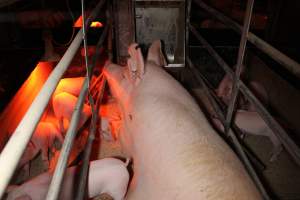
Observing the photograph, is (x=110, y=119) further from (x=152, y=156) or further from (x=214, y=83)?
(x=214, y=83)

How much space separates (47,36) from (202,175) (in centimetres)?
269

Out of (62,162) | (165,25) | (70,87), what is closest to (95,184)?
(62,162)

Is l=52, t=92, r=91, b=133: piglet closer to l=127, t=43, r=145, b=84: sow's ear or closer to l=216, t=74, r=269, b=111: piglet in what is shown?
l=127, t=43, r=145, b=84: sow's ear

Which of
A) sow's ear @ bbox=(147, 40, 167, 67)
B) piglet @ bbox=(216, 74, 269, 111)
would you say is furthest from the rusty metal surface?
sow's ear @ bbox=(147, 40, 167, 67)

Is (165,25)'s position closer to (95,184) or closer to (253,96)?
(253,96)

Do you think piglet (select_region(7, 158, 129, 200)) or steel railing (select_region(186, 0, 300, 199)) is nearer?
steel railing (select_region(186, 0, 300, 199))

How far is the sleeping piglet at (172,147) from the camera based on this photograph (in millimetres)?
814

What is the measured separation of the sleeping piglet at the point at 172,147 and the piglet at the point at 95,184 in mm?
150

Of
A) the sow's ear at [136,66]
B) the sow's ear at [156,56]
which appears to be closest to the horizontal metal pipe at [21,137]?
the sow's ear at [136,66]

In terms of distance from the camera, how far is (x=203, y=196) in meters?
0.78

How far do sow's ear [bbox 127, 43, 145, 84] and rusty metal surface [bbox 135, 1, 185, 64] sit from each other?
154 cm

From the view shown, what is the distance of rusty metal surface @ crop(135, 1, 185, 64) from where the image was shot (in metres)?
2.86

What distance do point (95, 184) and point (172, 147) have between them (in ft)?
2.35

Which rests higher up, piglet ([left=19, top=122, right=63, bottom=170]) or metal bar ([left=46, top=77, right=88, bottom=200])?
metal bar ([left=46, top=77, right=88, bottom=200])
